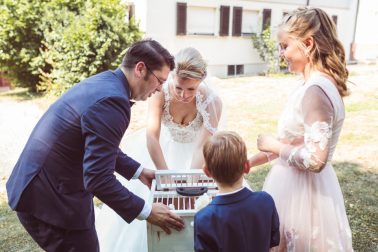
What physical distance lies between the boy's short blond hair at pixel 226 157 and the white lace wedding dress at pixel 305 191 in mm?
407

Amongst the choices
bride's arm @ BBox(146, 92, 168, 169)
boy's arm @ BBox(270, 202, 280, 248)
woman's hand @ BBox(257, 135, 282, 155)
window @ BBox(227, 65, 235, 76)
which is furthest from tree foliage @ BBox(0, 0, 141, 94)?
boy's arm @ BBox(270, 202, 280, 248)

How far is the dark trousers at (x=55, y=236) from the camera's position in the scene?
1998 millimetres

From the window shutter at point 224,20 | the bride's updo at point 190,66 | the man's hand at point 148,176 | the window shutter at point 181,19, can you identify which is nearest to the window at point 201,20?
the window shutter at point 224,20

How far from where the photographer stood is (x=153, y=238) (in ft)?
5.91

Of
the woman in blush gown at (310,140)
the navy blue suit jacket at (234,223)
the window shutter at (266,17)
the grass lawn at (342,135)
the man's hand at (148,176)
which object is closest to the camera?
the navy blue suit jacket at (234,223)

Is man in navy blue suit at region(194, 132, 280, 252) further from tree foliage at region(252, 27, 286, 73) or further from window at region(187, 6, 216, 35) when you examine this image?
tree foliage at region(252, 27, 286, 73)

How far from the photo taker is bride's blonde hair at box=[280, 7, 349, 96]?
188 cm

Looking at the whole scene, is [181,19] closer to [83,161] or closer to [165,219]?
[83,161]

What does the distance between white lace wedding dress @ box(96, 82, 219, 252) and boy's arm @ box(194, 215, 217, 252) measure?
3.16 ft

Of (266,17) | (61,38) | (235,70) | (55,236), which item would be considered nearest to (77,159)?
(55,236)

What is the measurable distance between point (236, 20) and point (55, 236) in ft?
47.4

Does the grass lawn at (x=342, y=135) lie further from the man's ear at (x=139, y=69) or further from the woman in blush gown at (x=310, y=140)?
the man's ear at (x=139, y=69)

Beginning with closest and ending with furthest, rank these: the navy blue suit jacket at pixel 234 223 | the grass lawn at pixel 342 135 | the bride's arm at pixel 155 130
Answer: the navy blue suit jacket at pixel 234 223
the bride's arm at pixel 155 130
the grass lawn at pixel 342 135

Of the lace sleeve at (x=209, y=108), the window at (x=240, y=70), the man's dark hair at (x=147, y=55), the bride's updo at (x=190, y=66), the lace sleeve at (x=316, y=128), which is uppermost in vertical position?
the man's dark hair at (x=147, y=55)
